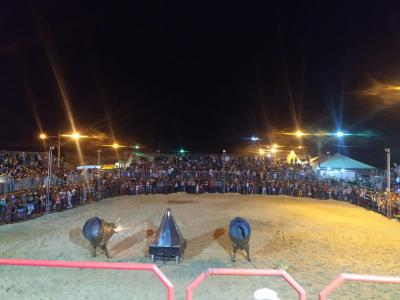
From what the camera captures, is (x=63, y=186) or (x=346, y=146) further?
(x=346, y=146)

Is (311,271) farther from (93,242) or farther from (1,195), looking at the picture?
A: (1,195)

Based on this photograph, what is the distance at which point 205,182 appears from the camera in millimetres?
31453

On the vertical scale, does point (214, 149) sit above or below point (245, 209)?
above

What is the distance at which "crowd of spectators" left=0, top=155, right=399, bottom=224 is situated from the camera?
979 inches

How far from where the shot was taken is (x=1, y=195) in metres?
18.9

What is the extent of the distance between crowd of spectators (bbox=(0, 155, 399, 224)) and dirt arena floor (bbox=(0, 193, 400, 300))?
3166 millimetres

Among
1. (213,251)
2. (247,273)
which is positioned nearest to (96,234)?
(213,251)

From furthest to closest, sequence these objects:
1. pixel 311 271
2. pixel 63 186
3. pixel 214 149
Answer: pixel 214 149 → pixel 63 186 → pixel 311 271

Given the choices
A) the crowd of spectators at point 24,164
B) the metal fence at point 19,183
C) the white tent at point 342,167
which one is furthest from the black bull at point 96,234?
the white tent at point 342,167

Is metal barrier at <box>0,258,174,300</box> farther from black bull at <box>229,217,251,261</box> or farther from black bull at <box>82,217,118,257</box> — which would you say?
black bull at <box>82,217,118,257</box>

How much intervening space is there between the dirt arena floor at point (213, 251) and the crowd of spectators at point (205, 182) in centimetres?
317

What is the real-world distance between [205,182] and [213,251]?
19.3m

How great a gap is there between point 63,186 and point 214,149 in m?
19.1

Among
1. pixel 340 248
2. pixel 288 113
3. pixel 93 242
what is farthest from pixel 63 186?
pixel 340 248
